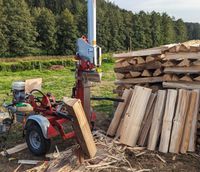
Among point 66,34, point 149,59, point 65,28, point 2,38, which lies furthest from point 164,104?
point 65,28

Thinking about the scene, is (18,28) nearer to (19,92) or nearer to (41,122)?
(19,92)

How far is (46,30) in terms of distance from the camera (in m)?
60.7

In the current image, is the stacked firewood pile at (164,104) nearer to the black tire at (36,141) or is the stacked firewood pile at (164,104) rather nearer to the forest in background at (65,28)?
the black tire at (36,141)

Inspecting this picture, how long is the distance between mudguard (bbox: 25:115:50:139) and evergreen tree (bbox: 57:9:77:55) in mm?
55445

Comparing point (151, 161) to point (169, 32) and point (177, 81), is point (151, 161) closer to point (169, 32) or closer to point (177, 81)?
point (177, 81)

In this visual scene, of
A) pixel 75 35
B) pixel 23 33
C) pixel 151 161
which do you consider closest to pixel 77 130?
pixel 151 161

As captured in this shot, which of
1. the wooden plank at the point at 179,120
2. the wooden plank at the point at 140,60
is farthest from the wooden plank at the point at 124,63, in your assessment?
the wooden plank at the point at 179,120

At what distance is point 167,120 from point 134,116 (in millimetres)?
612

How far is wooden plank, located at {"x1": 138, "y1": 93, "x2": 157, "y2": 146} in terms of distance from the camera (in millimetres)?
6414

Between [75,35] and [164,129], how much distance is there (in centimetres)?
5796

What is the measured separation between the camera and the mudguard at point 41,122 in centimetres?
596

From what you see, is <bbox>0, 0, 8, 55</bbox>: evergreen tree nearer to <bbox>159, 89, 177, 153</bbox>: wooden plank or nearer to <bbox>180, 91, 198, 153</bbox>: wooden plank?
<bbox>159, 89, 177, 153</bbox>: wooden plank

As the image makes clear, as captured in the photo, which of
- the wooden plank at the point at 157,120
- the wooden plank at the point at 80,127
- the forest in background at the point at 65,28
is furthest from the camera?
the forest in background at the point at 65,28

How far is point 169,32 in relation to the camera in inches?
3349
